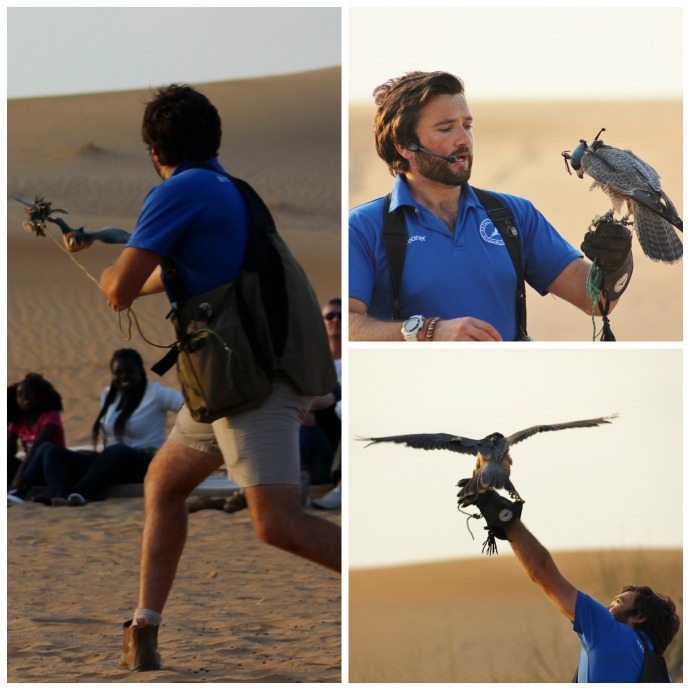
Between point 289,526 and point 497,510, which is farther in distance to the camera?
point 497,510

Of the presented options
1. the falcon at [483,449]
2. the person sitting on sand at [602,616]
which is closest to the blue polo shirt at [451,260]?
the falcon at [483,449]

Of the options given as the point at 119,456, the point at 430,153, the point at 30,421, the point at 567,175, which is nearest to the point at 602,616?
the point at 567,175

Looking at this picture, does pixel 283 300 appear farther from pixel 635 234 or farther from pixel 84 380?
pixel 84 380

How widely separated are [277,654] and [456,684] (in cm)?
114

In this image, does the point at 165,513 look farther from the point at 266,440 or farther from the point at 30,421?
the point at 30,421

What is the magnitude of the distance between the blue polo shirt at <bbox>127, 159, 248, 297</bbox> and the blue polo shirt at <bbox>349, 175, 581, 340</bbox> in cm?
40

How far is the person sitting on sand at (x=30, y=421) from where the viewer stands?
9461mm

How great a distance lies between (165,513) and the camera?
4.80m

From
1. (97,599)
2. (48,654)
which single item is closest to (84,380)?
(97,599)

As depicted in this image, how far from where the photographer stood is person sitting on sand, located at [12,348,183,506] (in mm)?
9398

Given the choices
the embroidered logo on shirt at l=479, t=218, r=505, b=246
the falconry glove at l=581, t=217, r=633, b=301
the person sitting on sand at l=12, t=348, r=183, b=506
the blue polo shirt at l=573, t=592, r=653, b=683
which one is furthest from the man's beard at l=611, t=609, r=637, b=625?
the person sitting on sand at l=12, t=348, r=183, b=506

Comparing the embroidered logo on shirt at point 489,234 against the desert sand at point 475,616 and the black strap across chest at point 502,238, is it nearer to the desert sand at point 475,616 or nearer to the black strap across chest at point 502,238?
the black strap across chest at point 502,238

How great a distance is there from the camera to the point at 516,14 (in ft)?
15.7

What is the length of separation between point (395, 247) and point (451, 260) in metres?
0.18
